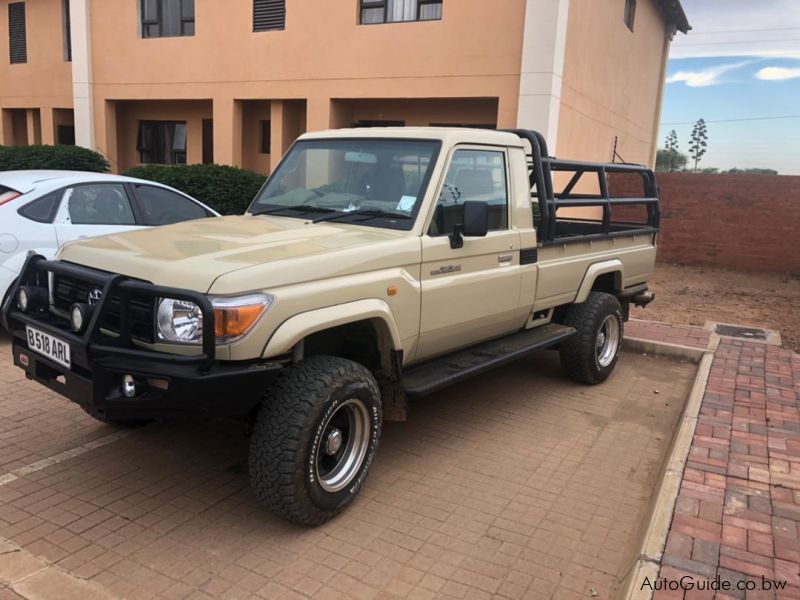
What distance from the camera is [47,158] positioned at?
15438 mm

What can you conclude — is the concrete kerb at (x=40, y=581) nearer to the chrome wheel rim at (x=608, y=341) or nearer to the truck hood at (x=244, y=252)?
the truck hood at (x=244, y=252)

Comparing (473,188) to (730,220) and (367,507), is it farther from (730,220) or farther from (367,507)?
(730,220)

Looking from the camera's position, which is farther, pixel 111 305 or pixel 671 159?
pixel 671 159

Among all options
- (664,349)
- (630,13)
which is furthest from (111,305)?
(630,13)

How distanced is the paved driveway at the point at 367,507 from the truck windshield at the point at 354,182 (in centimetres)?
168

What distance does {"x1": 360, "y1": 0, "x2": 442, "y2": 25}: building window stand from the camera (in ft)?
42.9

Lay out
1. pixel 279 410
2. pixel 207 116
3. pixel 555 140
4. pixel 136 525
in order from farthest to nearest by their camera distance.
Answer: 1. pixel 207 116
2. pixel 555 140
3. pixel 136 525
4. pixel 279 410

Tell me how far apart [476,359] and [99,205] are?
4449 mm

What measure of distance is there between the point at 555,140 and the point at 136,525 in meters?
10.5

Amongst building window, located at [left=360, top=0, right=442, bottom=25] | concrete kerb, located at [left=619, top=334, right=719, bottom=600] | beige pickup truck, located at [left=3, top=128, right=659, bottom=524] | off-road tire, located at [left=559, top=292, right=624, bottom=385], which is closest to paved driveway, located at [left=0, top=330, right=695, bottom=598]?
concrete kerb, located at [left=619, top=334, right=719, bottom=600]

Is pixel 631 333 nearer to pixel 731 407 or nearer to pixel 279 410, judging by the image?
pixel 731 407

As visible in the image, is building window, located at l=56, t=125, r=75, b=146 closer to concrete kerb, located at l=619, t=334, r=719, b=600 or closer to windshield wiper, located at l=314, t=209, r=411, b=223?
windshield wiper, located at l=314, t=209, r=411, b=223

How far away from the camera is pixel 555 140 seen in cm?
1228

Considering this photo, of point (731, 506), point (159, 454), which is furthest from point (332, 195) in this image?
point (731, 506)
